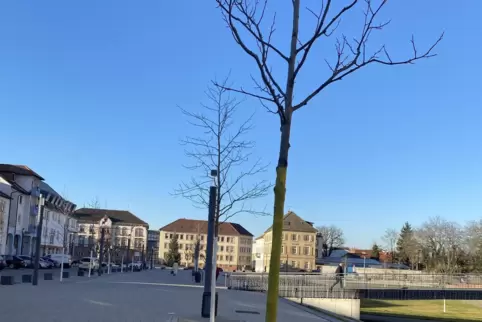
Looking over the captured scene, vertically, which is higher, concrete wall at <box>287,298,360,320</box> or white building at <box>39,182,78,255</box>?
white building at <box>39,182,78,255</box>

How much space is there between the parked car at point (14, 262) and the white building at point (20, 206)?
1119 centimetres

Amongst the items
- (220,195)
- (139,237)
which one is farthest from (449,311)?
(139,237)

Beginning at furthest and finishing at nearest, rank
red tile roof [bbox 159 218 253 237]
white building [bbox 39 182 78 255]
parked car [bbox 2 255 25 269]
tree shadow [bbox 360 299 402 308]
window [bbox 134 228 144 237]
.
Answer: red tile roof [bbox 159 218 253 237] < window [bbox 134 228 144 237] < white building [bbox 39 182 78 255] < parked car [bbox 2 255 25 269] < tree shadow [bbox 360 299 402 308]

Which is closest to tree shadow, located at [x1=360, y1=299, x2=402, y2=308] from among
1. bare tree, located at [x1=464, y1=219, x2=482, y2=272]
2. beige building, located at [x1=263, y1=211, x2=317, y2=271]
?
bare tree, located at [x1=464, y1=219, x2=482, y2=272]

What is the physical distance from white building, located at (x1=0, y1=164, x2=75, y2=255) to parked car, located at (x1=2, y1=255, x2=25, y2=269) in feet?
36.7

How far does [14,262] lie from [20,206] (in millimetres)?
18819

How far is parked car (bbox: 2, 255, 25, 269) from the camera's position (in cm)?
5549

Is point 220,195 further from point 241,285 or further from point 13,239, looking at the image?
point 13,239

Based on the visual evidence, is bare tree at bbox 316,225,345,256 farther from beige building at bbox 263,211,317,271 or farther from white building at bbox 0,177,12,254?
white building at bbox 0,177,12,254

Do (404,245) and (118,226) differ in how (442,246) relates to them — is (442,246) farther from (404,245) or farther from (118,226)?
(118,226)

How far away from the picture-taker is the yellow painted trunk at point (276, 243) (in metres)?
5.80

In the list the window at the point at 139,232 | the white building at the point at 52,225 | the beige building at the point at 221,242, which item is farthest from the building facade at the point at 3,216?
the beige building at the point at 221,242

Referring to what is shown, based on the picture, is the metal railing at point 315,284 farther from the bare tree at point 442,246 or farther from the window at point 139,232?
the window at point 139,232

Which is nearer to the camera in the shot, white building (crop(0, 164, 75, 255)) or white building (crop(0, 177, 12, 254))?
white building (crop(0, 177, 12, 254))
